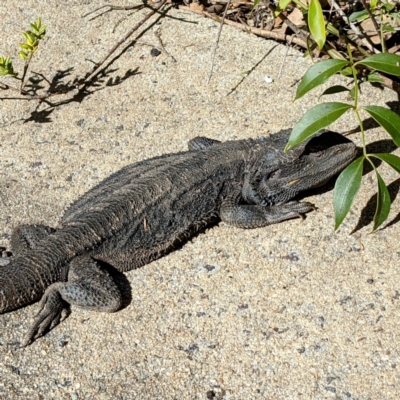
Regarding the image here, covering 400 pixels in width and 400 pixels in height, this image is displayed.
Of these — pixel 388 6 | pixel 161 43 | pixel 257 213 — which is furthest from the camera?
pixel 161 43

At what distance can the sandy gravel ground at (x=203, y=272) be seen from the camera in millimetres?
3615

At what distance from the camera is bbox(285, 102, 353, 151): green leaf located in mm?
3555

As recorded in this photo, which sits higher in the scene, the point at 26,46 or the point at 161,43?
the point at 26,46

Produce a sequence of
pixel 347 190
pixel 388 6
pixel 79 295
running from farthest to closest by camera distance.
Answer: pixel 388 6 < pixel 79 295 < pixel 347 190

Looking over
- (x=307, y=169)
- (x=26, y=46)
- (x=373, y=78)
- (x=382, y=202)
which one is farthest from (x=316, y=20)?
(x=26, y=46)

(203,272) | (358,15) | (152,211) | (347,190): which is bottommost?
(203,272)

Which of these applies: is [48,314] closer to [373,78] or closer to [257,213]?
[257,213]

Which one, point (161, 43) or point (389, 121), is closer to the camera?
point (389, 121)

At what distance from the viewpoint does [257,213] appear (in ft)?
14.6

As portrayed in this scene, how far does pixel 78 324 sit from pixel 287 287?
1325mm

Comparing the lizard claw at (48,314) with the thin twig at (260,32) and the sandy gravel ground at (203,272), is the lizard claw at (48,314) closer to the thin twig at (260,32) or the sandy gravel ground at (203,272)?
the sandy gravel ground at (203,272)

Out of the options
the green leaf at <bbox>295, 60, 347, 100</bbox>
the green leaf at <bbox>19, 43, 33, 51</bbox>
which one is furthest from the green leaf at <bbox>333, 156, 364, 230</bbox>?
the green leaf at <bbox>19, 43, 33, 51</bbox>

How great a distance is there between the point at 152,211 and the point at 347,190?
1.34 m

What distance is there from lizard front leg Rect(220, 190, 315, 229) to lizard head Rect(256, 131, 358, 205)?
0.11m
